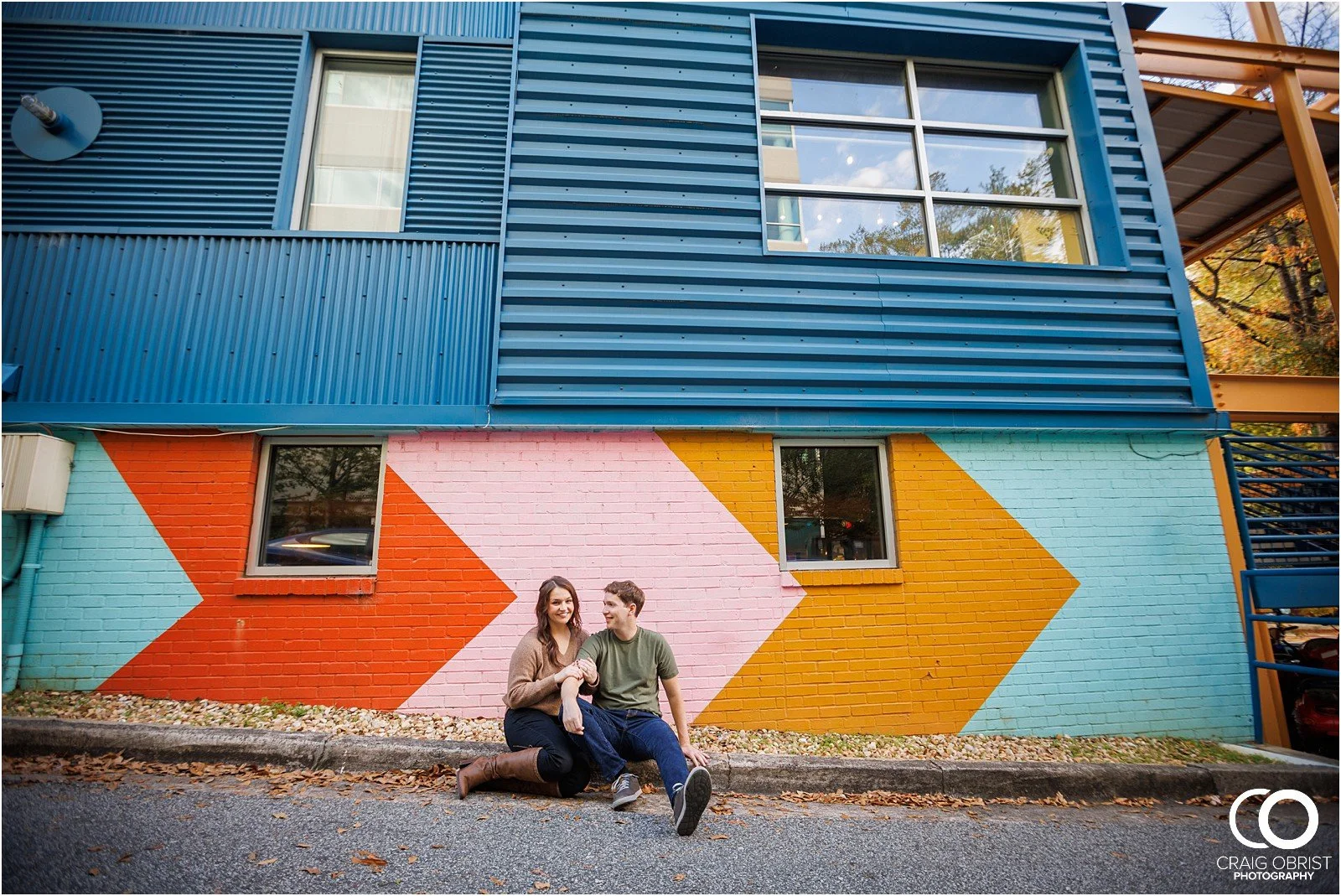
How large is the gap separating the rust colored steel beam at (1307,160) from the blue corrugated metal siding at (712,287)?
5.22 feet

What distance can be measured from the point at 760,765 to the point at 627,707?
0.90m

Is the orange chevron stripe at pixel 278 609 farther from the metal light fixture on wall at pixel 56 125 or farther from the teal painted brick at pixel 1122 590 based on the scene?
the teal painted brick at pixel 1122 590

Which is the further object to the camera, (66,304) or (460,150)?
(460,150)

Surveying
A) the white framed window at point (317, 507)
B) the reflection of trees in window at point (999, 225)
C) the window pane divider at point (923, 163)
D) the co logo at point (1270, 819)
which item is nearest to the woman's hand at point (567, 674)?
the white framed window at point (317, 507)

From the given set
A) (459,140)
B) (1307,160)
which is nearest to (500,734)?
(459,140)

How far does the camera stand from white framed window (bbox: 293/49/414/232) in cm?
528

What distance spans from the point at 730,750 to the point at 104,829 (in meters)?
3.21

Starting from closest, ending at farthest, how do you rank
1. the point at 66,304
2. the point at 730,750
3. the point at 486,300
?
the point at 730,750 → the point at 66,304 → the point at 486,300

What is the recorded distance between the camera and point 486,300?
494 cm

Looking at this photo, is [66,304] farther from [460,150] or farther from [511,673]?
[511,673]

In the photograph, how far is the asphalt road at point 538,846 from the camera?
8.41 ft

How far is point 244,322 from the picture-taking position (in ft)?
15.4

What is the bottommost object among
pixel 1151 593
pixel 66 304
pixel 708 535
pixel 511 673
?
pixel 511 673

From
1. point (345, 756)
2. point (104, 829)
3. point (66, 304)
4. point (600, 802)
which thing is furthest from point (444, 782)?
point (66, 304)
